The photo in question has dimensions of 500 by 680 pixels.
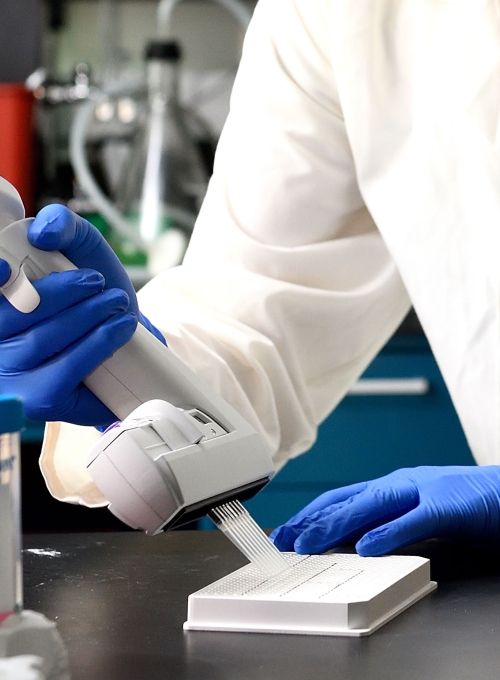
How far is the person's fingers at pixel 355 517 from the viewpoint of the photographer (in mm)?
868

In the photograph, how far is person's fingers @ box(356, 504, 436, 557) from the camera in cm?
83

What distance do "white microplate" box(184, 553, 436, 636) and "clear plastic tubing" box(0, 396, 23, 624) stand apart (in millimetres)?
219

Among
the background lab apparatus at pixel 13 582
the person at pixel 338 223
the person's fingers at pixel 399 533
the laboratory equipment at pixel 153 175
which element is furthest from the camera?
the laboratory equipment at pixel 153 175

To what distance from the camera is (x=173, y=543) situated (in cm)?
96

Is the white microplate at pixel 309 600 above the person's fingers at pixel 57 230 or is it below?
below

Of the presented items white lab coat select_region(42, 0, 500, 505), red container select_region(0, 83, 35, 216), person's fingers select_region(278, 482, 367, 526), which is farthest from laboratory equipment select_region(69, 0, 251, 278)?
person's fingers select_region(278, 482, 367, 526)

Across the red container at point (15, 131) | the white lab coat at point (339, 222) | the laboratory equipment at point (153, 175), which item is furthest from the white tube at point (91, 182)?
the white lab coat at point (339, 222)

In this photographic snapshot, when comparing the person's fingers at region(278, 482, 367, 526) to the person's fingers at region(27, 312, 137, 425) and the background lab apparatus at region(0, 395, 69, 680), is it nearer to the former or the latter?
the person's fingers at region(27, 312, 137, 425)

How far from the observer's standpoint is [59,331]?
81cm

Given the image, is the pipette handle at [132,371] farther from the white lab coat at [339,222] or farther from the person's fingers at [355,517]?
the white lab coat at [339,222]

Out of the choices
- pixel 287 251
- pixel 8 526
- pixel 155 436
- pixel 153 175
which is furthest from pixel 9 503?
pixel 153 175

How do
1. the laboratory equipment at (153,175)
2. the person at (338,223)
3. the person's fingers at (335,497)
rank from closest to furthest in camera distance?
the person's fingers at (335,497) < the person at (338,223) < the laboratory equipment at (153,175)

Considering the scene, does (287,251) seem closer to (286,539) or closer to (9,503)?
(286,539)

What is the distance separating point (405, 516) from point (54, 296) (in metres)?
0.34
